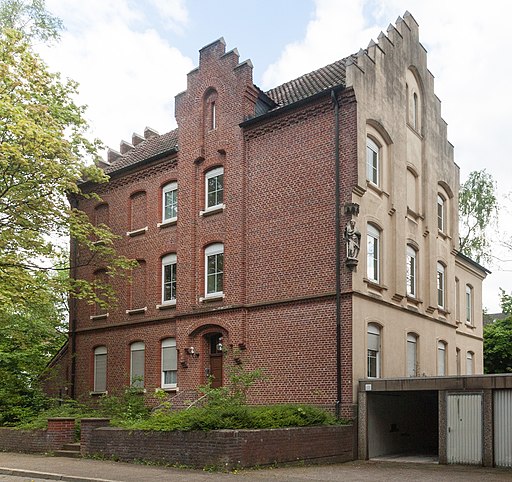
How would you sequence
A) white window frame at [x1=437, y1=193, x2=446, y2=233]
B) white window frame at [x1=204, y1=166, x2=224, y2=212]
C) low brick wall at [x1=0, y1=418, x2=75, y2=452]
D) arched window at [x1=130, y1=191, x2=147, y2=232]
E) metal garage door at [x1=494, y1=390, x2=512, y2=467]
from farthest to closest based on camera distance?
white window frame at [x1=437, y1=193, x2=446, y2=233] → arched window at [x1=130, y1=191, x2=147, y2=232] → white window frame at [x1=204, y1=166, x2=224, y2=212] → low brick wall at [x1=0, y1=418, x2=75, y2=452] → metal garage door at [x1=494, y1=390, x2=512, y2=467]

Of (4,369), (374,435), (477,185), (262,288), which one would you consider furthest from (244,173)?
(477,185)

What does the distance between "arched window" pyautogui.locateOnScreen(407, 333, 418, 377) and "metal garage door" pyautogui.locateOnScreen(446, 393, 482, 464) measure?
18.9 feet

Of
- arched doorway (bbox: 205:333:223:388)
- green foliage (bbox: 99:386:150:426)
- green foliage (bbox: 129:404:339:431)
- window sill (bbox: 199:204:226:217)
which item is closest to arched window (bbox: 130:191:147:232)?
window sill (bbox: 199:204:226:217)

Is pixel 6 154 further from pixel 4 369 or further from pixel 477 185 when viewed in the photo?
pixel 477 185

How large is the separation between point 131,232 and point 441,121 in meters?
14.0

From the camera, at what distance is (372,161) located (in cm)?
2495

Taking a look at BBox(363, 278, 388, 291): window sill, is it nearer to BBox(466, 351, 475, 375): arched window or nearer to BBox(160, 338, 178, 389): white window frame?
BBox(160, 338, 178, 389): white window frame

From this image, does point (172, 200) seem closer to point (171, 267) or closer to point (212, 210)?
point (171, 267)

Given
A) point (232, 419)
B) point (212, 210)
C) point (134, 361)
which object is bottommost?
point (232, 419)

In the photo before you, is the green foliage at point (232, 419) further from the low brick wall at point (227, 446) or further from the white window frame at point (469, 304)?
the white window frame at point (469, 304)

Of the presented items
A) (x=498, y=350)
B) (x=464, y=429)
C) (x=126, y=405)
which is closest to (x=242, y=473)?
(x=464, y=429)

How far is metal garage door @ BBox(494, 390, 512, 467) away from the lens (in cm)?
1914

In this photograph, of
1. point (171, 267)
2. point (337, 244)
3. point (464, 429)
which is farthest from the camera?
point (171, 267)

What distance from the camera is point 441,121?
31438 millimetres
